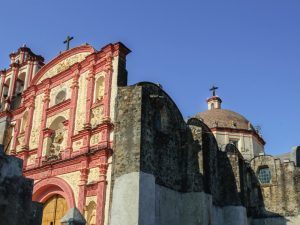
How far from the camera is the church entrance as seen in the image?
14.7m

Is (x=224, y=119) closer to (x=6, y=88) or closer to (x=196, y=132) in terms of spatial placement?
(x=196, y=132)

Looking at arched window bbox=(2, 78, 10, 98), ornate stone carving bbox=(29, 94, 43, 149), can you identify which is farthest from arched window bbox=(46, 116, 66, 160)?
arched window bbox=(2, 78, 10, 98)

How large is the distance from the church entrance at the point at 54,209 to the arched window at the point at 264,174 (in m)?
9.18

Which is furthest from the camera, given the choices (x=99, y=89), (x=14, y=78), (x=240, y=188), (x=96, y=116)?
(x=14, y=78)

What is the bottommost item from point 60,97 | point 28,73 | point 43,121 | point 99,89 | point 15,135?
point 15,135

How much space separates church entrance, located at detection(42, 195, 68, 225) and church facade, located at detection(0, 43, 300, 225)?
38mm

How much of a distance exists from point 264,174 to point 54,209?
9.71m

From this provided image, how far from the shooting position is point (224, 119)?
2431 centimetres

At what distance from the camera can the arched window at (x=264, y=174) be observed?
18312 millimetres

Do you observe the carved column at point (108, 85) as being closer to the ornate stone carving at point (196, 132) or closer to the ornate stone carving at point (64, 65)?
the ornate stone carving at point (64, 65)

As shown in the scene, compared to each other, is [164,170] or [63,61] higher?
[63,61]

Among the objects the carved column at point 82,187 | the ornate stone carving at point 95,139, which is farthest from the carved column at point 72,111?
the carved column at point 82,187

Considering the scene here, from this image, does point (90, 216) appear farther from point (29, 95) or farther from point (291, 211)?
point (291, 211)

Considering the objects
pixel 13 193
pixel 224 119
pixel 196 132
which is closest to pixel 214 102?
pixel 224 119
